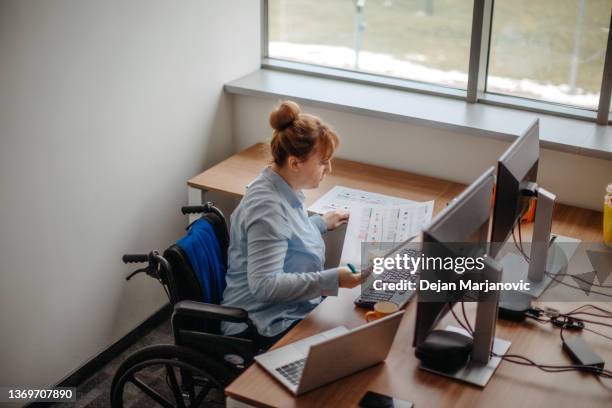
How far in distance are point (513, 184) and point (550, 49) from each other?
4.42 feet

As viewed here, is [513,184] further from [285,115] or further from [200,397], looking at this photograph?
[200,397]

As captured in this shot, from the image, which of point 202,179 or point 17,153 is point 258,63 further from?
point 17,153

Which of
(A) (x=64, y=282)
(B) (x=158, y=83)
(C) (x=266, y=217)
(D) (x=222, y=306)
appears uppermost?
(B) (x=158, y=83)

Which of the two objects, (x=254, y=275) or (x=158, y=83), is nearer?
(x=254, y=275)

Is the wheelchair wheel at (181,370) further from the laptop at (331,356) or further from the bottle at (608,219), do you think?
the bottle at (608,219)

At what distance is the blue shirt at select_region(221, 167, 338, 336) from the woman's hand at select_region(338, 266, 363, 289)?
16 mm

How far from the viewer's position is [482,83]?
3328mm

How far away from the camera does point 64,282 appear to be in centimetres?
273

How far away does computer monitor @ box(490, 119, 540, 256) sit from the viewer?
204cm

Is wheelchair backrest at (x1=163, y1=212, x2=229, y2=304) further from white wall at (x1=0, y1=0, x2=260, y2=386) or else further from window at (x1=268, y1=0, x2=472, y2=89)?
window at (x1=268, y1=0, x2=472, y2=89)

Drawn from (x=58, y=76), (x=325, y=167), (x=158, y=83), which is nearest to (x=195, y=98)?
(x=158, y=83)

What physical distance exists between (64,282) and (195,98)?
989mm

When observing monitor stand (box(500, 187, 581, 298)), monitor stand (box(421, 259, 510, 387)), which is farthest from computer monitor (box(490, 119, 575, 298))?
monitor stand (box(421, 259, 510, 387))

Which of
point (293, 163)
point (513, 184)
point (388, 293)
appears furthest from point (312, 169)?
point (513, 184)
